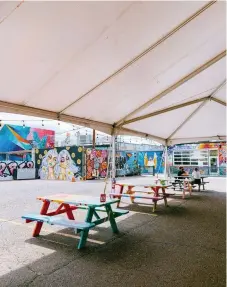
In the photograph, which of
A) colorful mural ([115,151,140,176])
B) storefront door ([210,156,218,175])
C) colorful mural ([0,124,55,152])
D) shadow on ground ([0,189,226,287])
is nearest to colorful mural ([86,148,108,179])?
colorful mural ([115,151,140,176])

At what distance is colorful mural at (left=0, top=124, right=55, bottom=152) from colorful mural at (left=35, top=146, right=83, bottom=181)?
28.2 ft

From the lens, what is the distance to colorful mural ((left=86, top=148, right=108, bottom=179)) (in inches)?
882

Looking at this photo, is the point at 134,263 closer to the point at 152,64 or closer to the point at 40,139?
the point at 152,64

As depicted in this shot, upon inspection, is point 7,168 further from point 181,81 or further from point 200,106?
point 181,81

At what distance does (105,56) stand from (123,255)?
3.22m

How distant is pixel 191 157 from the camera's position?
26891mm

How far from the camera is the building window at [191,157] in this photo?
26.2 metres

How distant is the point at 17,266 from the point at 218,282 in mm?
2712

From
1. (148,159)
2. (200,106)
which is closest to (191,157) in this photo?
(148,159)

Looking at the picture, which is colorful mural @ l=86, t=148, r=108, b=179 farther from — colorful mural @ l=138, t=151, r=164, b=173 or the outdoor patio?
the outdoor patio

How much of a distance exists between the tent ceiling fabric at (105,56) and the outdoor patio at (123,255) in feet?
8.06

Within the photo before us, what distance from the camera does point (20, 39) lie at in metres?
3.15

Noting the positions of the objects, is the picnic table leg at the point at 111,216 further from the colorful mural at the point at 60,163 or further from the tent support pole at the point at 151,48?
the colorful mural at the point at 60,163

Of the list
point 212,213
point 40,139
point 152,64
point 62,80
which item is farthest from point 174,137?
point 40,139
